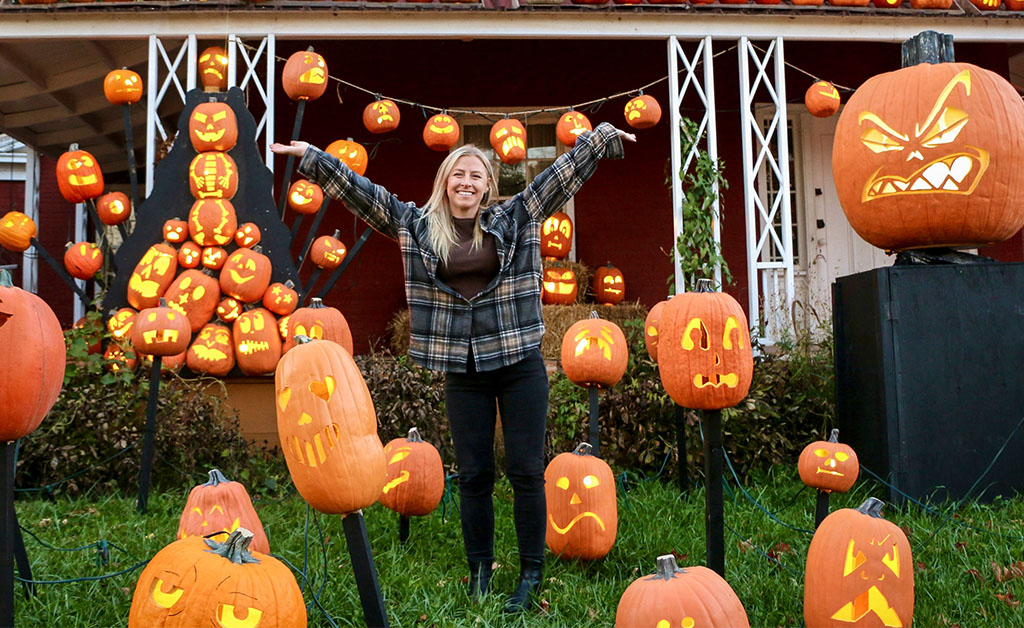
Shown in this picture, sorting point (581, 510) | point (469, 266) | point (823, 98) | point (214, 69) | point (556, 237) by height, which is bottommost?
point (581, 510)

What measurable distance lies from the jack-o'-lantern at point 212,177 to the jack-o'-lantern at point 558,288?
10.3 ft

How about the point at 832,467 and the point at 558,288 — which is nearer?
the point at 832,467

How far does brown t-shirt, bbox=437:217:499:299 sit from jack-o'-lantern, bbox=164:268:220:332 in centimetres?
326

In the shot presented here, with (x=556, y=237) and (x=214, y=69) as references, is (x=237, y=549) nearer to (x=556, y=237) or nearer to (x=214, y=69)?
(x=214, y=69)

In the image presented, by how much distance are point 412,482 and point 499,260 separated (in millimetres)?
1157

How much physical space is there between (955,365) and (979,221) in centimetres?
69

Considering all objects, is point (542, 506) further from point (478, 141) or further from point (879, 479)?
point (478, 141)

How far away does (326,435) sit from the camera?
1.90 m

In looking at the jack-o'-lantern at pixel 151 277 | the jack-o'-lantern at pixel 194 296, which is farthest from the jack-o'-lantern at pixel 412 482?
the jack-o'-lantern at pixel 151 277

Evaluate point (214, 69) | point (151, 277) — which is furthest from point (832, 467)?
point (214, 69)

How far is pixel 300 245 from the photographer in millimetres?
8125

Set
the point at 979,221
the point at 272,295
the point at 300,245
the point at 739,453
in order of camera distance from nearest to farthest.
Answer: the point at 979,221 < the point at 739,453 < the point at 272,295 < the point at 300,245

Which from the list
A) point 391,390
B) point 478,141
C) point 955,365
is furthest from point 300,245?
point 955,365

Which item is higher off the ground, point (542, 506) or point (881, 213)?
point (881, 213)
